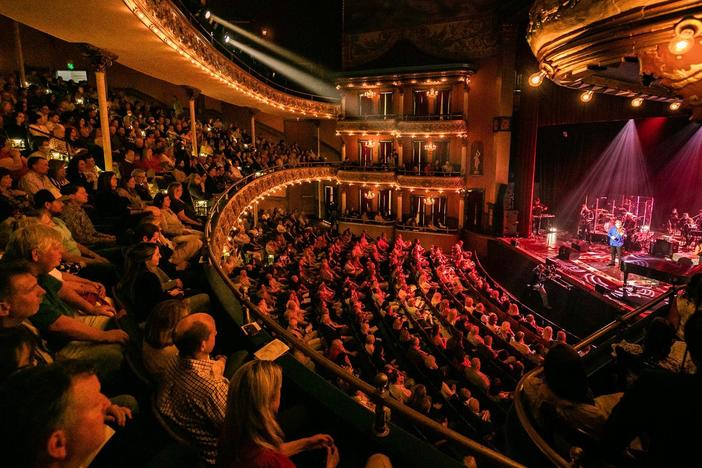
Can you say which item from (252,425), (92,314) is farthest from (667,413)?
(92,314)

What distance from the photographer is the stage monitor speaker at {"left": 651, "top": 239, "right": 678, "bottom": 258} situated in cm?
1461

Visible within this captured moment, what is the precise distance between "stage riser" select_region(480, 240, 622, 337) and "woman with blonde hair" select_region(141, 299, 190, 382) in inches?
371

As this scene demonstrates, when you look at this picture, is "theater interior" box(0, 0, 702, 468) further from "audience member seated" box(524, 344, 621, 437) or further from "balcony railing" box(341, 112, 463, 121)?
"balcony railing" box(341, 112, 463, 121)

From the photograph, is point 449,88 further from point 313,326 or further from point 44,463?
point 44,463

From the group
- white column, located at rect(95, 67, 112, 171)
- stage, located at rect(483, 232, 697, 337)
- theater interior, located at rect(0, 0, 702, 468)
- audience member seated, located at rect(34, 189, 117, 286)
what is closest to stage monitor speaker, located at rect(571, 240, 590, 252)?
stage, located at rect(483, 232, 697, 337)

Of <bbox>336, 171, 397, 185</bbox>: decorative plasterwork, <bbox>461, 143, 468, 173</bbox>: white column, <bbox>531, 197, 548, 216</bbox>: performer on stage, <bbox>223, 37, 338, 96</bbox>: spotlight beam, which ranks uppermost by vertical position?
<bbox>223, 37, 338, 96</bbox>: spotlight beam

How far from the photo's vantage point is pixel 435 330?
9.09 meters

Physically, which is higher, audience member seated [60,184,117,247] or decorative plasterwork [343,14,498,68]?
decorative plasterwork [343,14,498,68]

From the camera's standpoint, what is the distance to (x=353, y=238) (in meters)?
18.2

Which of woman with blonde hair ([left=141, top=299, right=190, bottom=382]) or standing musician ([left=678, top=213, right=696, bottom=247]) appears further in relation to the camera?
standing musician ([left=678, top=213, right=696, bottom=247])

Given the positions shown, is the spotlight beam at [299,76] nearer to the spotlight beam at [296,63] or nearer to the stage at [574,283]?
the spotlight beam at [296,63]

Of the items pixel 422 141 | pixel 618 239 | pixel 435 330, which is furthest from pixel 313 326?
pixel 422 141

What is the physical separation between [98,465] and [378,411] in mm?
1843

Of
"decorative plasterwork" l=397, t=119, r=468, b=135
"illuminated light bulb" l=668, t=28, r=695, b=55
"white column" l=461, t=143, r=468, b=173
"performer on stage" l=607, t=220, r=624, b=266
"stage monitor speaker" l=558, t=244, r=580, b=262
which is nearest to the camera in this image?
"illuminated light bulb" l=668, t=28, r=695, b=55
